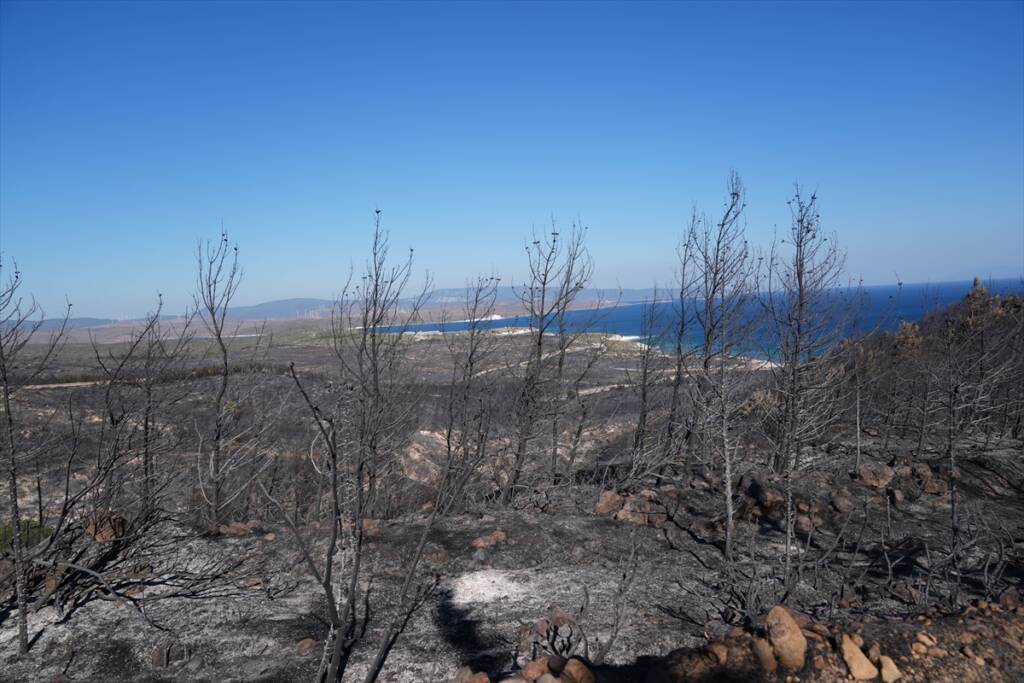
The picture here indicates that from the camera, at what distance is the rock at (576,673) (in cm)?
470

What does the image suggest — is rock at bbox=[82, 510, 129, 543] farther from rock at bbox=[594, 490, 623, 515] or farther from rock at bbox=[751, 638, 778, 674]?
rock at bbox=[751, 638, 778, 674]

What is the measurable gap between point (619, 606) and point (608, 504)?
12.2 feet

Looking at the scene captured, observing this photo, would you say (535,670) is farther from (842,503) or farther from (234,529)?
(842,503)

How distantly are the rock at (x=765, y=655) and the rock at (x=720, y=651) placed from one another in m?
0.23

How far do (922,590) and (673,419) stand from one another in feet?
22.9

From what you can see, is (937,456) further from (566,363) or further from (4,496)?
(4,496)

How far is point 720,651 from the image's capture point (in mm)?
4918

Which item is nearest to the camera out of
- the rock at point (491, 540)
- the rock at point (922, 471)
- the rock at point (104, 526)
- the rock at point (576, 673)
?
the rock at point (576, 673)

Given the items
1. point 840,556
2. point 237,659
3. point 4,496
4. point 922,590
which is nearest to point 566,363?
point 840,556

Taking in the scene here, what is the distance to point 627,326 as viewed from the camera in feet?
328

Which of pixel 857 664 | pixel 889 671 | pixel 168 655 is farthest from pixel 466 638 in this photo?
pixel 889 671

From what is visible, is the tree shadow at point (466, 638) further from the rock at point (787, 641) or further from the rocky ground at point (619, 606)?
the rock at point (787, 641)

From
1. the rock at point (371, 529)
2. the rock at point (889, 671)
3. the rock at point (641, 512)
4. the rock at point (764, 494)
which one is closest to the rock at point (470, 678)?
the rock at point (889, 671)

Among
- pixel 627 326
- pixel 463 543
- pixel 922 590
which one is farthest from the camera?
pixel 627 326
